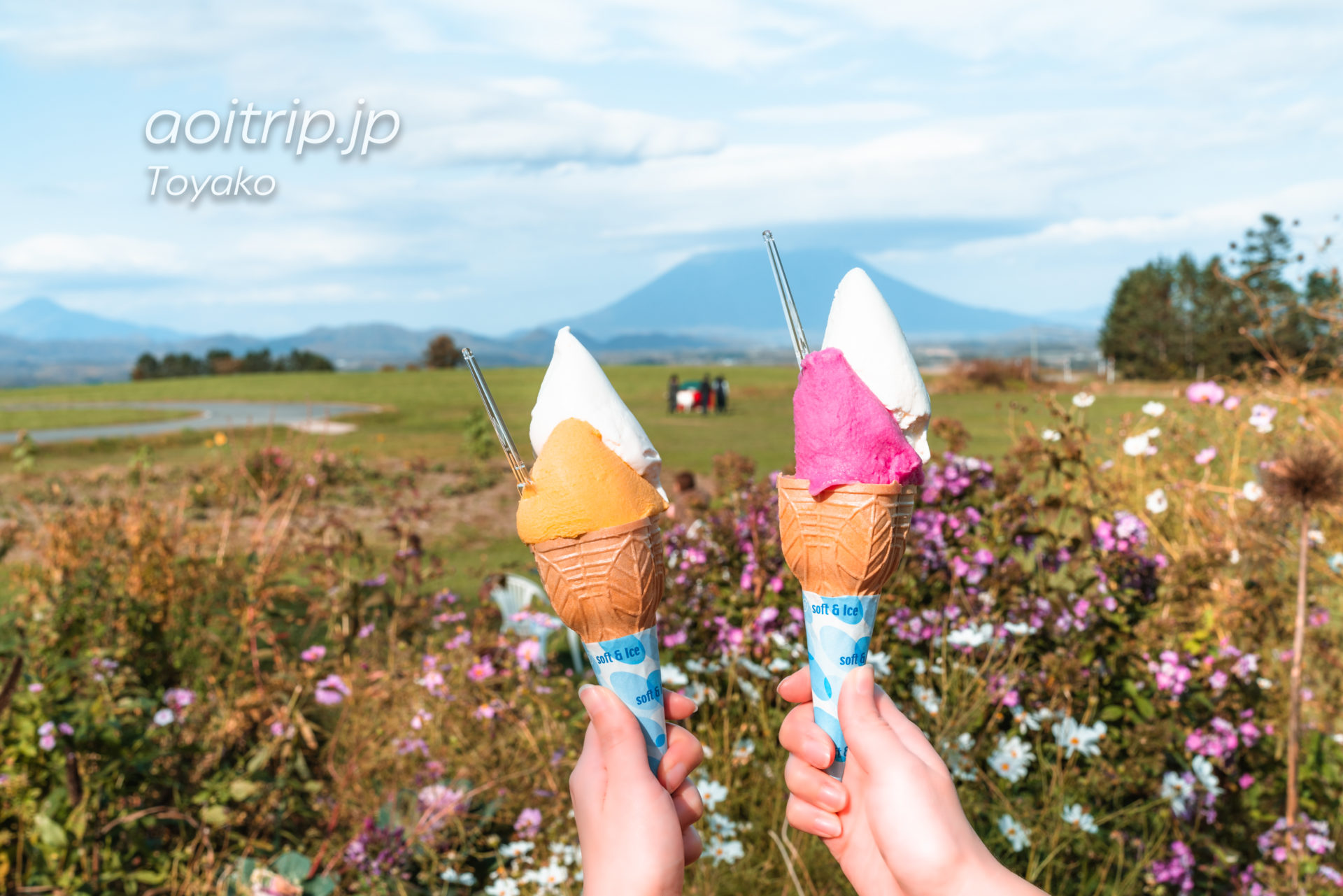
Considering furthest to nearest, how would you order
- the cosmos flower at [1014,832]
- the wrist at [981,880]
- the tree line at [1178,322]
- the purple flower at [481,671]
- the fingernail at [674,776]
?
the tree line at [1178,322] → the purple flower at [481,671] → the cosmos flower at [1014,832] → the fingernail at [674,776] → the wrist at [981,880]

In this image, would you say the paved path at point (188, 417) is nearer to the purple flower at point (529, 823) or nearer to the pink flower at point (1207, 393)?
the purple flower at point (529, 823)

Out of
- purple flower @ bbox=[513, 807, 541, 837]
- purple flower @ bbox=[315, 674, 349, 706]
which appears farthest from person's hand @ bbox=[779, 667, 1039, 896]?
purple flower @ bbox=[315, 674, 349, 706]

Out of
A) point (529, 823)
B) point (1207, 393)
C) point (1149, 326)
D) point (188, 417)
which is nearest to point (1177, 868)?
point (529, 823)

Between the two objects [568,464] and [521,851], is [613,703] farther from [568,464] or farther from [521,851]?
[521,851]

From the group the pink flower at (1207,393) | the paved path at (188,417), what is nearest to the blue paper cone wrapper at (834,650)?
the pink flower at (1207,393)

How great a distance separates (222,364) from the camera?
43750mm

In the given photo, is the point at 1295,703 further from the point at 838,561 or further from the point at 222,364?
the point at 222,364

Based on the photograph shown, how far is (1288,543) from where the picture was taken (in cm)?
381

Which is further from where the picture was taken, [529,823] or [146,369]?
[146,369]

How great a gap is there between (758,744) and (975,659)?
2.63 ft

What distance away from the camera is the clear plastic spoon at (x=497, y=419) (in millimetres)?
1417

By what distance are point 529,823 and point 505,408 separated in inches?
429

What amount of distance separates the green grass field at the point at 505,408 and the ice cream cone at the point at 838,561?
2.81 meters

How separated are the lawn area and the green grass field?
5.7 inches
